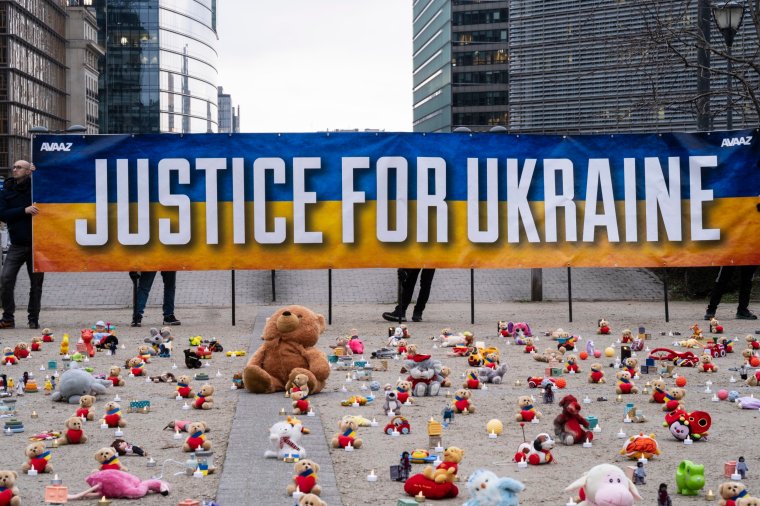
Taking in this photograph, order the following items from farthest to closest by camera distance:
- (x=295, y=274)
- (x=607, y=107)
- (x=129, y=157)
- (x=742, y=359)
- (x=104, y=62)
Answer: (x=104, y=62)
(x=607, y=107)
(x=295, y=274)
(x=129, y=157)
(x=742, y=359)

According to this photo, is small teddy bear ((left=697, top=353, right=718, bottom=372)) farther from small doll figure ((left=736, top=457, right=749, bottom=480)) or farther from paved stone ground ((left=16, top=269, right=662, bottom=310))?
paved stone ground ((left=16, top=269, right=662, bottom=310))

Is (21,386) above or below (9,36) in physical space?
below

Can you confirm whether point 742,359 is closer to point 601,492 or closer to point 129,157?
point 601,492

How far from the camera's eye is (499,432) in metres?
7.57

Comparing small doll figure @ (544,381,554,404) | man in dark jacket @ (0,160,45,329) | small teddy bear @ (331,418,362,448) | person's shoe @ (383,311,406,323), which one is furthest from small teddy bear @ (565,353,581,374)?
man in dark jacket @ (0,160,45,329)

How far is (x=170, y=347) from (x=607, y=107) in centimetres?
2154

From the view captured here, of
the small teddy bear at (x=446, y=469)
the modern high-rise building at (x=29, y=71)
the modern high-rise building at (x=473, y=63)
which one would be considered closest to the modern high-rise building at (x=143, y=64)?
the modern high-rise building at (x=29, y=71)

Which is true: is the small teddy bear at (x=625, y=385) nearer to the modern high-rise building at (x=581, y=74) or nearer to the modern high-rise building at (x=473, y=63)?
the modern high-rise building at (x=581, y=74)

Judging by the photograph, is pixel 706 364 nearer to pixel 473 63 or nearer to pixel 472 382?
pixel 472 382

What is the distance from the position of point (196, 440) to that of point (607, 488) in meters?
2.90

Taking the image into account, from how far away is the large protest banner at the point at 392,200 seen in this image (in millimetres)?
14820

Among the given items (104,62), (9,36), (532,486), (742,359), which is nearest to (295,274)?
(742,359)

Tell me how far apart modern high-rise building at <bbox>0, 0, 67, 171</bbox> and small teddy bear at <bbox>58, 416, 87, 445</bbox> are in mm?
84364

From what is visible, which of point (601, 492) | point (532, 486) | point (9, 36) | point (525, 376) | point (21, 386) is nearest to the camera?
point (601, 492)
